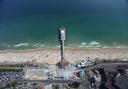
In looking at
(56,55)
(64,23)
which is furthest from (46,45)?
(64,23)

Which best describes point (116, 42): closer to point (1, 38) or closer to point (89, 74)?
point (89, 74)

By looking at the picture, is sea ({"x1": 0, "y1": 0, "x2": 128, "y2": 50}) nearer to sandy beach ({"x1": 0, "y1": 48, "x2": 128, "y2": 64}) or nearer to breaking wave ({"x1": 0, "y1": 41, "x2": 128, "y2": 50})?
breaking wave ({"x1": 0, "y1": 41, "x2": 128, "y2": 50})

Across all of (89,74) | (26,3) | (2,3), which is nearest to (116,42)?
(89,74)

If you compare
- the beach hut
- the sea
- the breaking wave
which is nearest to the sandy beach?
the beach hut

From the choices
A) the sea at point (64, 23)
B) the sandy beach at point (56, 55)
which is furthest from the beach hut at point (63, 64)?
the sea at point (64, 23)

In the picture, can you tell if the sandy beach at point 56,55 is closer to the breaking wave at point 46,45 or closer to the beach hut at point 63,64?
the beach hut at point 63,64

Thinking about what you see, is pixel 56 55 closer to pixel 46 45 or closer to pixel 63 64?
pixel 63 64
